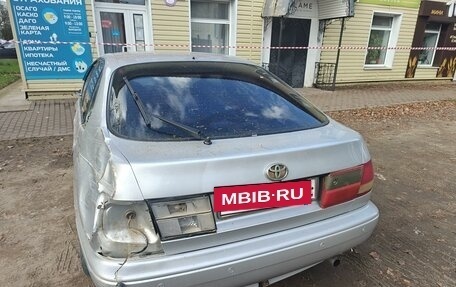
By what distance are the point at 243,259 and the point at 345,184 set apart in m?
0.78

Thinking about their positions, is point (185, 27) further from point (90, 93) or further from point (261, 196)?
point (261, 196)

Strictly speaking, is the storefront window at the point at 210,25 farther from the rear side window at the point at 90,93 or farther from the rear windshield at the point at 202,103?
the rear windshield at the point at 202,103

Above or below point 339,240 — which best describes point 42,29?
above

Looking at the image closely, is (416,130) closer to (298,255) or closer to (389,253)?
(389,253)

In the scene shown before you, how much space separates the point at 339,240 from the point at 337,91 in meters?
10.1

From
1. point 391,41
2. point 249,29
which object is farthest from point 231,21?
point 391,41

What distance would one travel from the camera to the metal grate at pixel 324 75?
444 inches

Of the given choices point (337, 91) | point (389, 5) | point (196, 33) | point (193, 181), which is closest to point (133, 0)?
point (196, 33)

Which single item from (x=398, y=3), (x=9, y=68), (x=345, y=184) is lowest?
(x=9, y=68)

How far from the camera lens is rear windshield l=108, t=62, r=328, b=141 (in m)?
1.80

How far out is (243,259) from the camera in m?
1.57

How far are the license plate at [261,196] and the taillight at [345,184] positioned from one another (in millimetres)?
91

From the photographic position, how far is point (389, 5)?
11.7m

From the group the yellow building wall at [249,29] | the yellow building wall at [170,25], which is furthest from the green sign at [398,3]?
the yellow building wall at [170,25]
